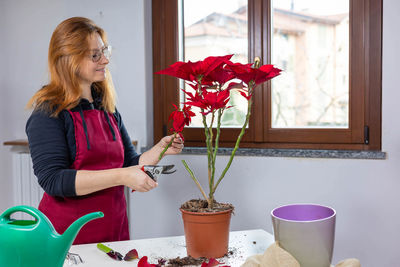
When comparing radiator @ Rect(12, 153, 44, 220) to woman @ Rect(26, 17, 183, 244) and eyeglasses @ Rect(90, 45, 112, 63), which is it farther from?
eyeglasses @ Rect(90, 45, 112, 63)

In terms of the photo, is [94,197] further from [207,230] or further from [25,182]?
[25,182]

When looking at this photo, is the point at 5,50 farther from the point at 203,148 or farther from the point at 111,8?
the point at 203,148

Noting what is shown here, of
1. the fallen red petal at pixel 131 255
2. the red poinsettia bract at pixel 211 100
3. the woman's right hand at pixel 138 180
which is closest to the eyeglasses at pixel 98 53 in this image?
the woman's right hand at pixel 138 180

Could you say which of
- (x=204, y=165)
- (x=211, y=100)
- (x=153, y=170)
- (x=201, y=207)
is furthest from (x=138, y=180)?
(x=204, y=165)

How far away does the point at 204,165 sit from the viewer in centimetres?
221

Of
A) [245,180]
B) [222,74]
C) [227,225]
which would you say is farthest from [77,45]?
[245,180]

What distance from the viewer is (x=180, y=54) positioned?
2350 mm

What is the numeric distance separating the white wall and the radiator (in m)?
0.15

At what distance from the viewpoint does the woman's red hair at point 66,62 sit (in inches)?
57.5

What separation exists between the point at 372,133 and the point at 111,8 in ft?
5.09

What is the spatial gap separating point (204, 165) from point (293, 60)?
2.50 ft

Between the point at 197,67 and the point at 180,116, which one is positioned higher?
the point at 197,67

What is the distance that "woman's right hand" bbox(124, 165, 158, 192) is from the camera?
3.74 ft

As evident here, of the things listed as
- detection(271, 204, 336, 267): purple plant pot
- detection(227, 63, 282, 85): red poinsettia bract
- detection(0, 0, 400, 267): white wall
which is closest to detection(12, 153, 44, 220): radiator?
detection(0, 0, 400, 267): white wall
